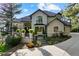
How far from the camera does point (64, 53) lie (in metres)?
4.38

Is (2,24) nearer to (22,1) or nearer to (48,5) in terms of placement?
(22,1)

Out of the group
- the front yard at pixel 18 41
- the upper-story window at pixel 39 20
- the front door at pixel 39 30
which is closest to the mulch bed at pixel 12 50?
the front yard at pixel 18 41

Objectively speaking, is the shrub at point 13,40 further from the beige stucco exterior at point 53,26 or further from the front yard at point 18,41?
the beige stucco exterior at point 53,26

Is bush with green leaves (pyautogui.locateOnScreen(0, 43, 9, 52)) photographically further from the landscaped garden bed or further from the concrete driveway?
the landscaped garden bed

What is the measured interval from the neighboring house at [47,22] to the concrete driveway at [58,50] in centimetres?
17

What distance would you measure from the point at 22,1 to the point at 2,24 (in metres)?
0.47

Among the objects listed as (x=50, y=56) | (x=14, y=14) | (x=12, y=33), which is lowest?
(x=50, y=56)

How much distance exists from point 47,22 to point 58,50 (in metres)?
0.46

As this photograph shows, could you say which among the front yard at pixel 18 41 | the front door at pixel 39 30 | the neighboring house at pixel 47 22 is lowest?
the front yard at pixel 18 41

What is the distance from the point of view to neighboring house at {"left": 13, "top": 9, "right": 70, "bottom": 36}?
4.44 m

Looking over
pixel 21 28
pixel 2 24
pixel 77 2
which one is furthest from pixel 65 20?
pixel 2 24

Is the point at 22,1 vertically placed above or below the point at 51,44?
above

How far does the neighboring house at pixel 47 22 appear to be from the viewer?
4441 millimetres

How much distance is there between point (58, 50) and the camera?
441 cm
